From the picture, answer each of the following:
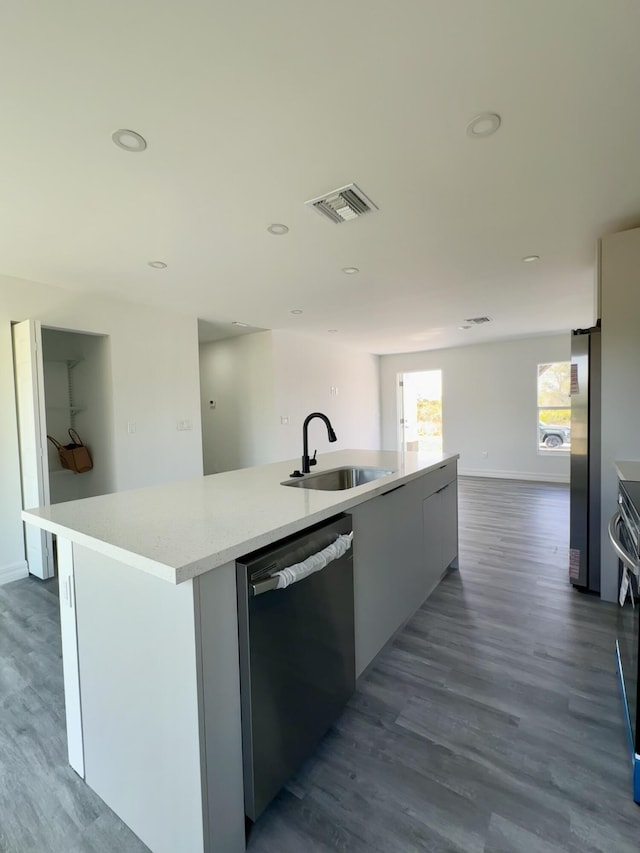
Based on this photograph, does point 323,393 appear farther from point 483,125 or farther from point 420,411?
point 483,125

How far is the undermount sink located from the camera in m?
2.20

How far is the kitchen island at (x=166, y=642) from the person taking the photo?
37.7 inches

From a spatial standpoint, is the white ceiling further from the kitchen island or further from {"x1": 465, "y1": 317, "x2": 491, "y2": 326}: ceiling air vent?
{"x1": 465, "y1": 317, "x2": 491, "y2": 326}: ceiling air vent

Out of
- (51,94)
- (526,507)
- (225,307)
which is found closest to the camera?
(51,94)

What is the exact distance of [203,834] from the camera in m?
0.96

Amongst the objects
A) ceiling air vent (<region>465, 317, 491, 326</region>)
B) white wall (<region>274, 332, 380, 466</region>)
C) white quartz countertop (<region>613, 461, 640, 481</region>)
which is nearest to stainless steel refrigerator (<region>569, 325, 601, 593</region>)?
white quartz countertop (<region>613, 461, 640, 481</region>)

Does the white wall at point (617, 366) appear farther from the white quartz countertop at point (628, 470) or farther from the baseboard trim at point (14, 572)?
the baseboard trim at point (14, 572)

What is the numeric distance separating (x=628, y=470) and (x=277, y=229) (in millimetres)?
Result: 2559

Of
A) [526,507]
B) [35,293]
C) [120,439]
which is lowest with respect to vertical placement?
[526,507]

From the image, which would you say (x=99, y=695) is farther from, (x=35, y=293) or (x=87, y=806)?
(x=35, y=293)

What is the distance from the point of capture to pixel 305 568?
3.96 ft

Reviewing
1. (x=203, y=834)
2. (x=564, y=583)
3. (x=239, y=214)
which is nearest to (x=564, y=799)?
(x=203, y=834)

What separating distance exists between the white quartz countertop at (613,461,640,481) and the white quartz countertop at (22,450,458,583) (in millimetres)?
1101

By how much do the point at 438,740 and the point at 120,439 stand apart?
11.8ft
